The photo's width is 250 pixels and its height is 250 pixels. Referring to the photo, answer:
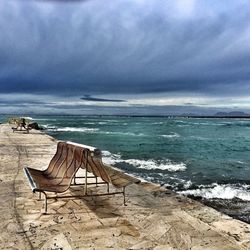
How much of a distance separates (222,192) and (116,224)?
4.99m

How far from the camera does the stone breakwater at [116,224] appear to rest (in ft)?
14.6

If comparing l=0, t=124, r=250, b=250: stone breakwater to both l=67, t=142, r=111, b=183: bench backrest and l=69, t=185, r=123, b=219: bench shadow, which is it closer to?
l=69, t=185, r=123, b=219: bench shadow

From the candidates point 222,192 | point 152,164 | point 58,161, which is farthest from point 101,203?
point 152,164

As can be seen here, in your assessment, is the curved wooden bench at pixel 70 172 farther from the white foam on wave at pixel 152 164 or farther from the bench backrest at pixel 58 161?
the white foam on wave at pixel 152 164

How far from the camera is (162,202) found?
6.42 m

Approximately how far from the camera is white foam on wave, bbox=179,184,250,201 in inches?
343

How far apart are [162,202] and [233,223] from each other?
1.43 m

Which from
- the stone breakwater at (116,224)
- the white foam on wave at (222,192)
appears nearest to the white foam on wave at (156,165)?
the white foam on wave at (222,192)

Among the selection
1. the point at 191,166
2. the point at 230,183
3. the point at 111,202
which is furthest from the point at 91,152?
the point at 191,166

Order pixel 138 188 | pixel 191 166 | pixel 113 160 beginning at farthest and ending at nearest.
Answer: pixel 113 160, pixel 191 166, pixel 138 188

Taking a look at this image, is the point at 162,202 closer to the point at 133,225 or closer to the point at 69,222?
the point at 133,225

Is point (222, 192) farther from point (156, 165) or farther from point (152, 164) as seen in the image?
point (152, 164)

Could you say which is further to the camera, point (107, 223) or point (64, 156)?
point (64, 156)

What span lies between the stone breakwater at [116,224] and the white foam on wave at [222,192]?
2164 mm
